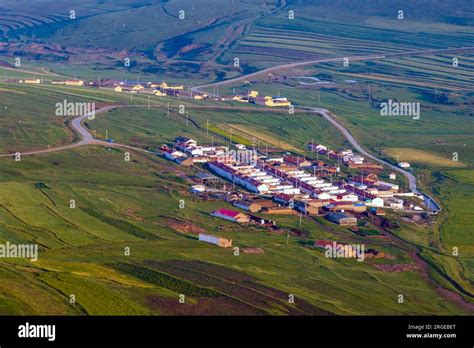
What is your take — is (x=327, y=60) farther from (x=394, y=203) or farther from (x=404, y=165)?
(x=394, y=203)

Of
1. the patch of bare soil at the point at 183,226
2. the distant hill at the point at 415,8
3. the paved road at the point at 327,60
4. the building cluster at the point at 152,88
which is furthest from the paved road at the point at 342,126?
the distant hill at the point at 415,8

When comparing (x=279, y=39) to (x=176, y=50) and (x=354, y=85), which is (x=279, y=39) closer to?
(x=176, y=50)

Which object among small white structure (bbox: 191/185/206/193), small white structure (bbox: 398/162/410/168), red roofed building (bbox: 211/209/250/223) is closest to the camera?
red roofed building (bbox: 211/209/250/223)

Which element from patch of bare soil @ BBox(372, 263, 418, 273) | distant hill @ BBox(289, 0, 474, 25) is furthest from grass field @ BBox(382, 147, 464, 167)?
distant hill @ BBox(289, 0, 474, 25)

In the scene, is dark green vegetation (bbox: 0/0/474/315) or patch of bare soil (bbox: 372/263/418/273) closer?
dark green vegetation (bbox: 0/0/474/315)

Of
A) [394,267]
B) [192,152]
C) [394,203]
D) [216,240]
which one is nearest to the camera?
[394,267]

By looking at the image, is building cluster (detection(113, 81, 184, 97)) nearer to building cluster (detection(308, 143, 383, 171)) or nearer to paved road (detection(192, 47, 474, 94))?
paved road (detection(192, 47, 474, 94))

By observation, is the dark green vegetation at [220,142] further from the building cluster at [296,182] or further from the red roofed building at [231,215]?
the building cluster at [296,182]

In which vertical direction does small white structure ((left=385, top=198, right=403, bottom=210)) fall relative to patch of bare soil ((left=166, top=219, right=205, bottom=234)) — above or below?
below

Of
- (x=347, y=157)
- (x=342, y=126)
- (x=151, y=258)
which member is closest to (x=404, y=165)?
(x=347, y=157)

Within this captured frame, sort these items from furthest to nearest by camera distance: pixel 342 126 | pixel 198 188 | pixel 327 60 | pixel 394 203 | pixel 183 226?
pixel 327 60 < pixel 342 126 < pixel 198 188 < pixel 394 203 < pixel 183 226
